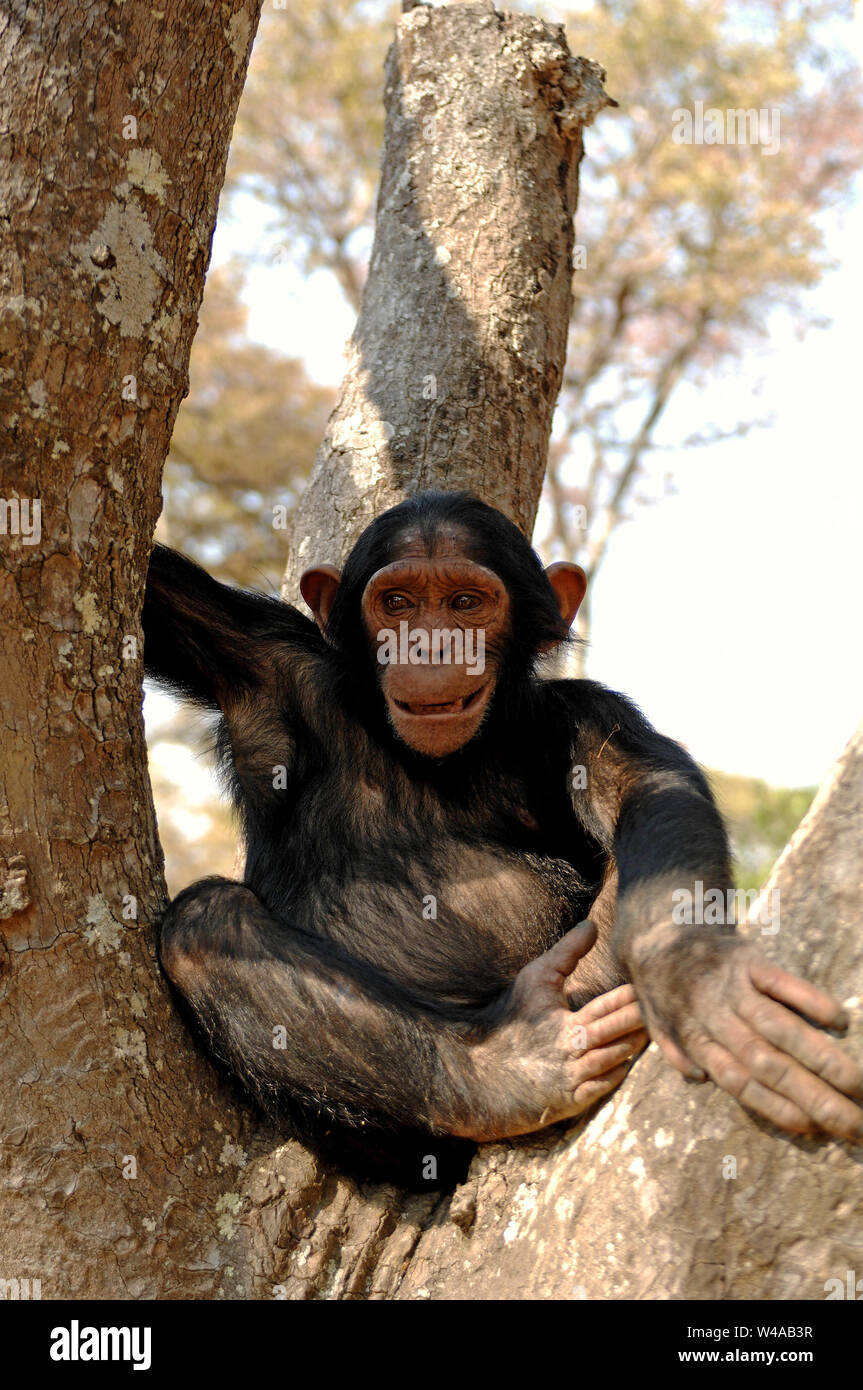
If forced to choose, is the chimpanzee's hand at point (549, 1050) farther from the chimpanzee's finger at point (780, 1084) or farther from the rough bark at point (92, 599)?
the rough bark at point (92, 599)

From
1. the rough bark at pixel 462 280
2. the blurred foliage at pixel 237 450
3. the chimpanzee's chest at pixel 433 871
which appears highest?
the blurred foliage at pixel 237 450

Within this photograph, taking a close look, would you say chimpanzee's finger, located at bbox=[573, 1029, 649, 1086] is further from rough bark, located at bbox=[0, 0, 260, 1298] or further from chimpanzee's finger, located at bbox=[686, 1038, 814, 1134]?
rough bark, located at bbox=[0, 0, 260, 1298]

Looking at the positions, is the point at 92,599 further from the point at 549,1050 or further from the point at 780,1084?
the point at 780,1084

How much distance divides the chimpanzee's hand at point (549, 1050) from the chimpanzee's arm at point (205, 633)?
1438mm

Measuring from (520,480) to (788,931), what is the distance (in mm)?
3363

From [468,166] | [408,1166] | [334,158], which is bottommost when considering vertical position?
[408,1166]

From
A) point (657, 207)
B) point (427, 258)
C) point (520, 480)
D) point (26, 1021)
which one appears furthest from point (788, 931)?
point (657, 207)

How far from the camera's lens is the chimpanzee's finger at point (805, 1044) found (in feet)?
6.97

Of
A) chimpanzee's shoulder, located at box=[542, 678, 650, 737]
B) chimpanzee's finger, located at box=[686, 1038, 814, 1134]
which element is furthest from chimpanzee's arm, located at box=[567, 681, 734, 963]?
chimpanzee's finger, located at box=[686, 1038, 814, 1134]

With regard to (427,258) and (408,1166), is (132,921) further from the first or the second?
(427,258)

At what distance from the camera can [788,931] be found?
230cm

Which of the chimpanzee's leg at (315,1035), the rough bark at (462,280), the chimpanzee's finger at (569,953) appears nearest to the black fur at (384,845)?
the chimpanzee's leg at (315,1035)

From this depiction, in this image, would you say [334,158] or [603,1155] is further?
[334,158]

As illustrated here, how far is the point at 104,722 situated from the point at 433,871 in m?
1.28
